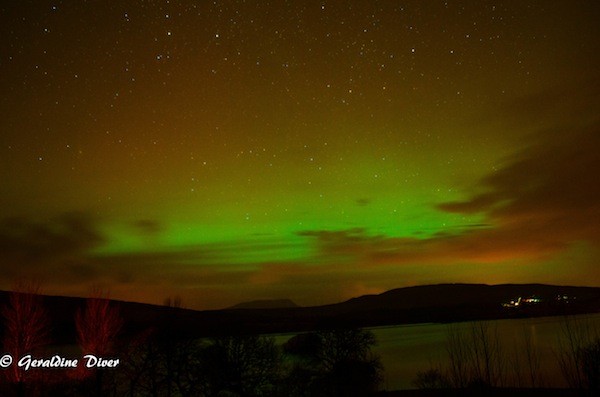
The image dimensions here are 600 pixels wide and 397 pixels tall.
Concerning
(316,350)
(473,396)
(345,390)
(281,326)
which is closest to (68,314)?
(281,326)

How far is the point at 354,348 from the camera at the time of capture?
4003cm

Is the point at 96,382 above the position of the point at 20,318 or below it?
below

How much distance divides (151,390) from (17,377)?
10.9 meters

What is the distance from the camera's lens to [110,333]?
30156 millimetres

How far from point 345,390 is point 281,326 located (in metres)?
123

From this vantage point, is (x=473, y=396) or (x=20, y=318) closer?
(x=473, y=396)

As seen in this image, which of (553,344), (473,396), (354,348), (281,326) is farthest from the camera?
(281,326)

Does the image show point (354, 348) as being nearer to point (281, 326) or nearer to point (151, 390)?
point (151, 390)

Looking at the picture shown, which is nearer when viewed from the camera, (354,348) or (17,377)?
(17,377)

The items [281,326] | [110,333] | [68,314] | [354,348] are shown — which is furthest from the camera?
[281,326]

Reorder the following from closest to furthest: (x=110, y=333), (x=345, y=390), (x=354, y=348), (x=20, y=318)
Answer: (x=20, y=318) → (x=110, y=333) → (x=345, y=390) → (x=354, y=348)

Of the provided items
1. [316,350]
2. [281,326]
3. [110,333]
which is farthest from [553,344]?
[281,326]

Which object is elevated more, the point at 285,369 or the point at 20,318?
the point at 20,318

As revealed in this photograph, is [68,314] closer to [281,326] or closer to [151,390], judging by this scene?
[281,326]
